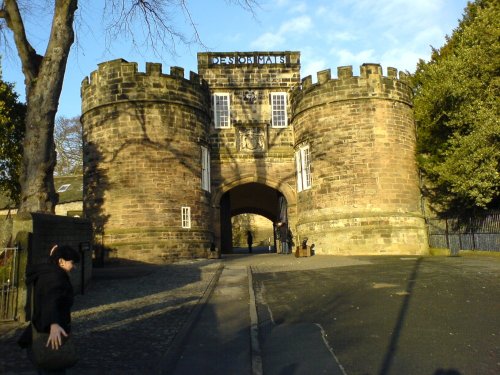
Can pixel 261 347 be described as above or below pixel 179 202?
below

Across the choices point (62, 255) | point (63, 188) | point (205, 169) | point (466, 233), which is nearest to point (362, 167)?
point (466, 233)

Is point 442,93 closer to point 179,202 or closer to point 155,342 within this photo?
point 179,202

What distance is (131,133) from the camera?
18.9 meters

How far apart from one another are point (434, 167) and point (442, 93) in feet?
10.2

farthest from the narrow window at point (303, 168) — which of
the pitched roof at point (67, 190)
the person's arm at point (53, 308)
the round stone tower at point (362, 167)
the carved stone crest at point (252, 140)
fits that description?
the pitched roof at point (67, 190)

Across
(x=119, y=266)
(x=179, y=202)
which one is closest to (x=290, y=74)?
(x=179, y=202)

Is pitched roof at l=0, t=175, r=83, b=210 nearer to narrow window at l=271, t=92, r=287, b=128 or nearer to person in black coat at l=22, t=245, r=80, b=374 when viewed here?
narrow window at l=271, t=92, r=287, b=128

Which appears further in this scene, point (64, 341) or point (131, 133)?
point (131, 133)

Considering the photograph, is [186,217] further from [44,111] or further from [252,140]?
[44,111]

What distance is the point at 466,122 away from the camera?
17516 millimetres

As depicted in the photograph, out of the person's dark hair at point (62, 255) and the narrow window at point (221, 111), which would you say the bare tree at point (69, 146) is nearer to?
Answer: the narrow window at point (221, 111)

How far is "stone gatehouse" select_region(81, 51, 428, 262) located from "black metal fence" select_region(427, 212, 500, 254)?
65 centimetres

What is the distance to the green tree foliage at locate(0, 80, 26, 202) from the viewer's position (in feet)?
54.7

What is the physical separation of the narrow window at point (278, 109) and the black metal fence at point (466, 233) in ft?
29.1
